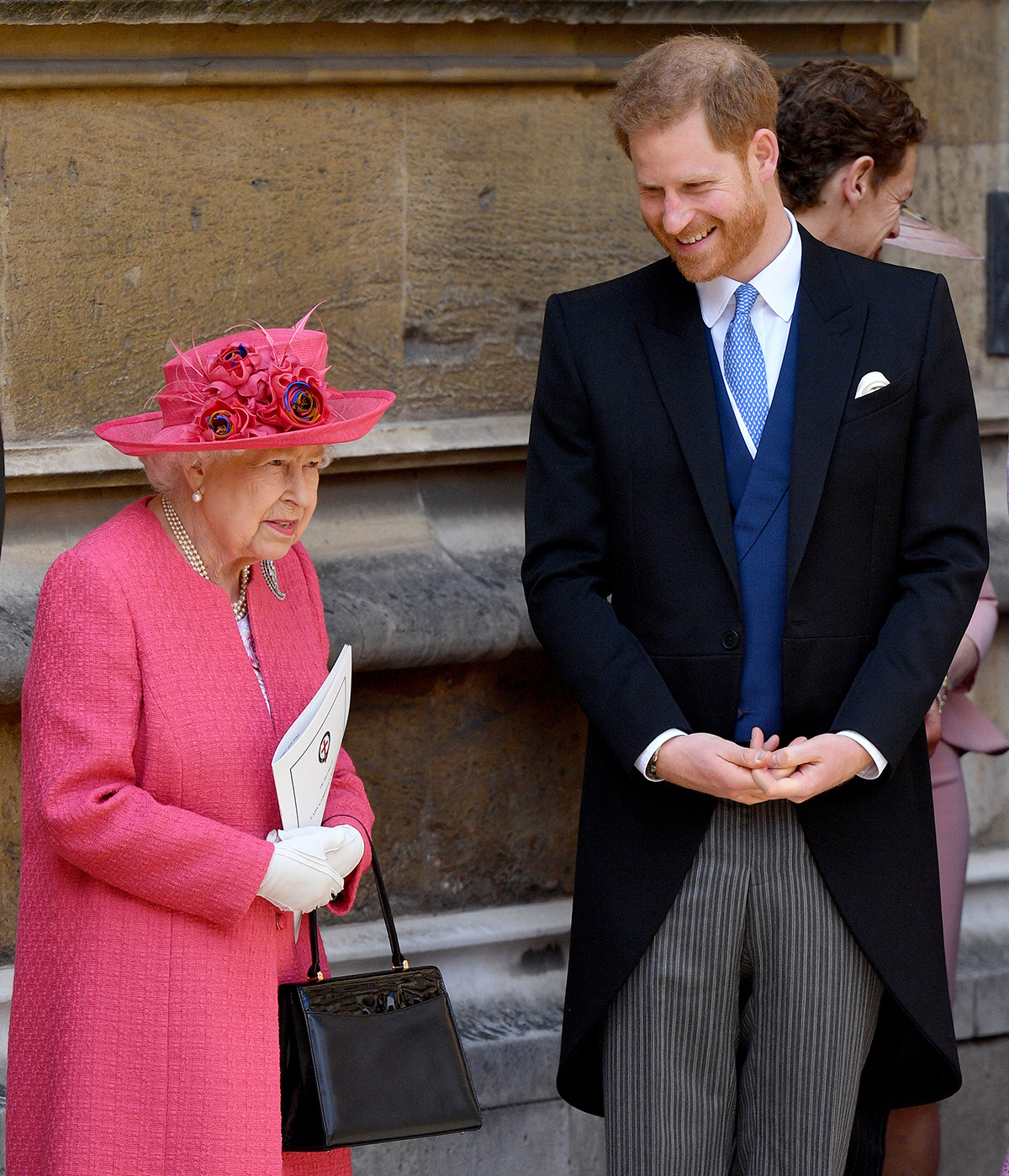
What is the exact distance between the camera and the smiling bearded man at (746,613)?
2459 millimetres

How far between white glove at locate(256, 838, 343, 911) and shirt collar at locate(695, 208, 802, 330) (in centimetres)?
100

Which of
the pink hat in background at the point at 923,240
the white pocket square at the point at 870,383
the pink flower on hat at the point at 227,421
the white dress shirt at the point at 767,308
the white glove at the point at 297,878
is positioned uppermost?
the pink hat in background at the point at 923,240

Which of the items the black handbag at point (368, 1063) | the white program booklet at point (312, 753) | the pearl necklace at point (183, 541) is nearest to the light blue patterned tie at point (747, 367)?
the white program booklet at point (312, 753)

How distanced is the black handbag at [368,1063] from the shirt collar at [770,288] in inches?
41.4

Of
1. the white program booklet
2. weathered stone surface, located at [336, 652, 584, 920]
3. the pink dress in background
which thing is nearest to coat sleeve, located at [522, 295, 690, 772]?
the white program booklet

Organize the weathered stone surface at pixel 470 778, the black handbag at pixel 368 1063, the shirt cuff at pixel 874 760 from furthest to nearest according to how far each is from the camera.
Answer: the weathered stone surface at pixel 470 778
the shirt cuff at pixel 874 760
the black handbag at pixel 368 1063

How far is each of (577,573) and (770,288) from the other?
1.72ft

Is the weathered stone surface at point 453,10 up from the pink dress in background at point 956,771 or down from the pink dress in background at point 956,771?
up

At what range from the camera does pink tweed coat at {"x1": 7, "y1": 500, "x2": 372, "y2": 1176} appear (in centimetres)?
221

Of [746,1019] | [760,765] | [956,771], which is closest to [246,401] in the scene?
[760,765]

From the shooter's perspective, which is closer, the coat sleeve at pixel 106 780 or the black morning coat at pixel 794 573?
the coat sleeve at pixel 106 780

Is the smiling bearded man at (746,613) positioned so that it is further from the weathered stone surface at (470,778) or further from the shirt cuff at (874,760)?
the weathered stone surface at (470,778)

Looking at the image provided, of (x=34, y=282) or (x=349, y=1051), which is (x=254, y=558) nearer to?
(x=349, y=1051)

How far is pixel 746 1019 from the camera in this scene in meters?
2.57
